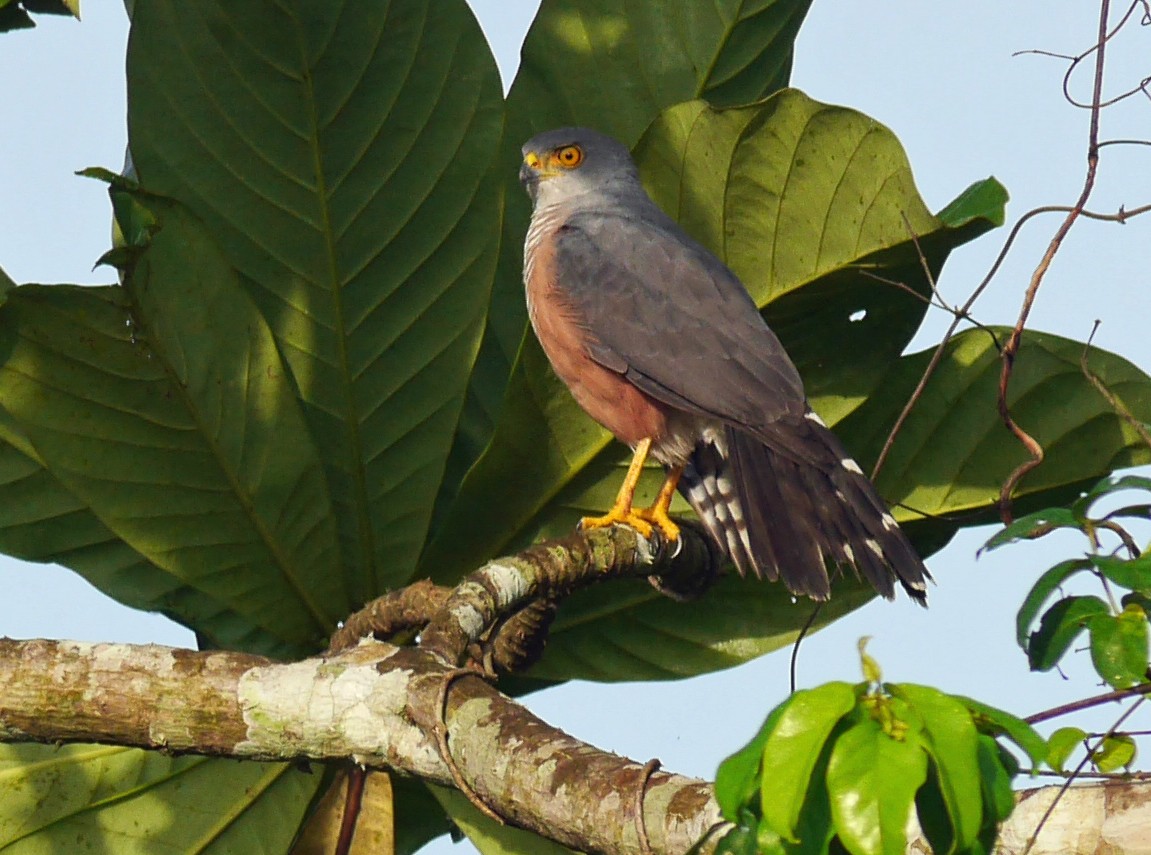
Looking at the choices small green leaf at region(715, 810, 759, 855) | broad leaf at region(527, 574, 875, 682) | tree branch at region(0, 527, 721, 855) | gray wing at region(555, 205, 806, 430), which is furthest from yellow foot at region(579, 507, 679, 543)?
small green leaf at region(715, 810, 759, 855)

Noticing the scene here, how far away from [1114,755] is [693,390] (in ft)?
6.22

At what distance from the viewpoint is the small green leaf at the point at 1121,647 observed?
Result: 5.69 ft

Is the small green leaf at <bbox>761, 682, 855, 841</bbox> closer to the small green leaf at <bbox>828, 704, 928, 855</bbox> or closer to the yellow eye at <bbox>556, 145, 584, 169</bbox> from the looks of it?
the small green leaf at <bbox>828, 704, 928, 855</bbox>

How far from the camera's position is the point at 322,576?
304 centimetres

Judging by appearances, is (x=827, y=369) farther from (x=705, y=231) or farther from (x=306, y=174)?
(x=306, y=174)

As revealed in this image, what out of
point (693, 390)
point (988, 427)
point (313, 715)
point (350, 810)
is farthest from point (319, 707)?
point (988, 427)

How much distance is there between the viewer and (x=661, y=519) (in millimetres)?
Result: 3414

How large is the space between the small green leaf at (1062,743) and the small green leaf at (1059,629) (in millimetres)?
133

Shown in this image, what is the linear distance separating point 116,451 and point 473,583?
77cm

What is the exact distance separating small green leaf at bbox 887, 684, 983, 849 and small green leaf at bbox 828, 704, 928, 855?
0.02m

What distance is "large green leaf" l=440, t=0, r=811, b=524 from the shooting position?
3332mm

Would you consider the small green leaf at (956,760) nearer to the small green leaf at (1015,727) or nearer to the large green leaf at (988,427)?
the small green leaf at (1015,727)

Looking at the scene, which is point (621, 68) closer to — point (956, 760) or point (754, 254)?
point (754, 254)

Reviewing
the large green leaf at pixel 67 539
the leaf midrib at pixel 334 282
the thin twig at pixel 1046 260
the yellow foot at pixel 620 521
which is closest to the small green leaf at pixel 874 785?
the thin twig at pixel 1046 260
